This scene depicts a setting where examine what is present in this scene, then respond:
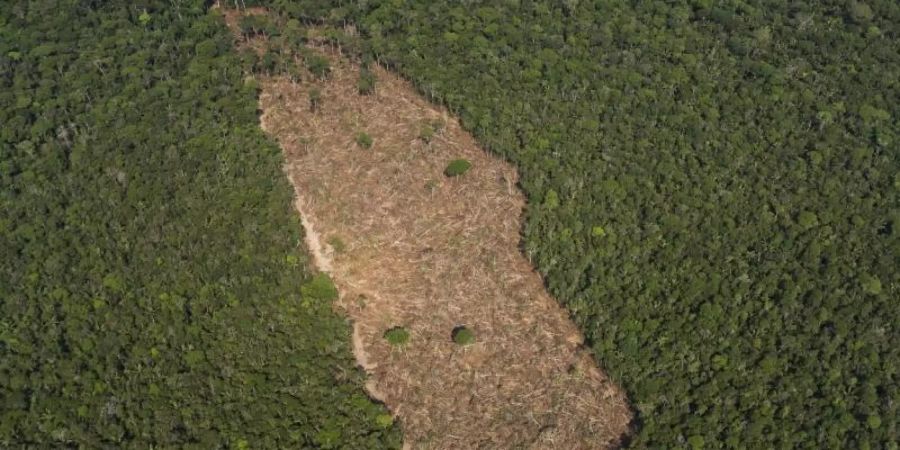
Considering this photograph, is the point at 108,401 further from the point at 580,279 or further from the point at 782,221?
the point at 782,221

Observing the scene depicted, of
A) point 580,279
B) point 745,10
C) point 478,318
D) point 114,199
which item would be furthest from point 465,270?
point 745,10

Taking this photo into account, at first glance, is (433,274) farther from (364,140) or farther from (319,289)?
(364,140)

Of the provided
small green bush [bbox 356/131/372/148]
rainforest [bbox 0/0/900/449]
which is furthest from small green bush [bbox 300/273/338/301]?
small green bush [bbox 356/131/372/148]

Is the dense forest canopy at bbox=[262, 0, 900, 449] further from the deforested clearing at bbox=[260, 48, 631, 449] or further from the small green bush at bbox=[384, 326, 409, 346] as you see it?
the small green bush at bbox=[384, 326, 409, 346]

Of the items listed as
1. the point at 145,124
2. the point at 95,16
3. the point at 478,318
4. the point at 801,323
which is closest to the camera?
the point at 801,323

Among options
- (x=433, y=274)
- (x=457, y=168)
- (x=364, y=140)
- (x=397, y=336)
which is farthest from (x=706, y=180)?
(x=364, y=140)

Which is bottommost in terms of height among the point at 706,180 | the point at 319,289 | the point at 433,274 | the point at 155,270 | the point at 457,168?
the point at 433,274

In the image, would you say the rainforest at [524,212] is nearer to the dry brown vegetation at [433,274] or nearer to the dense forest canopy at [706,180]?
the dense forest canopy at [706,180]
